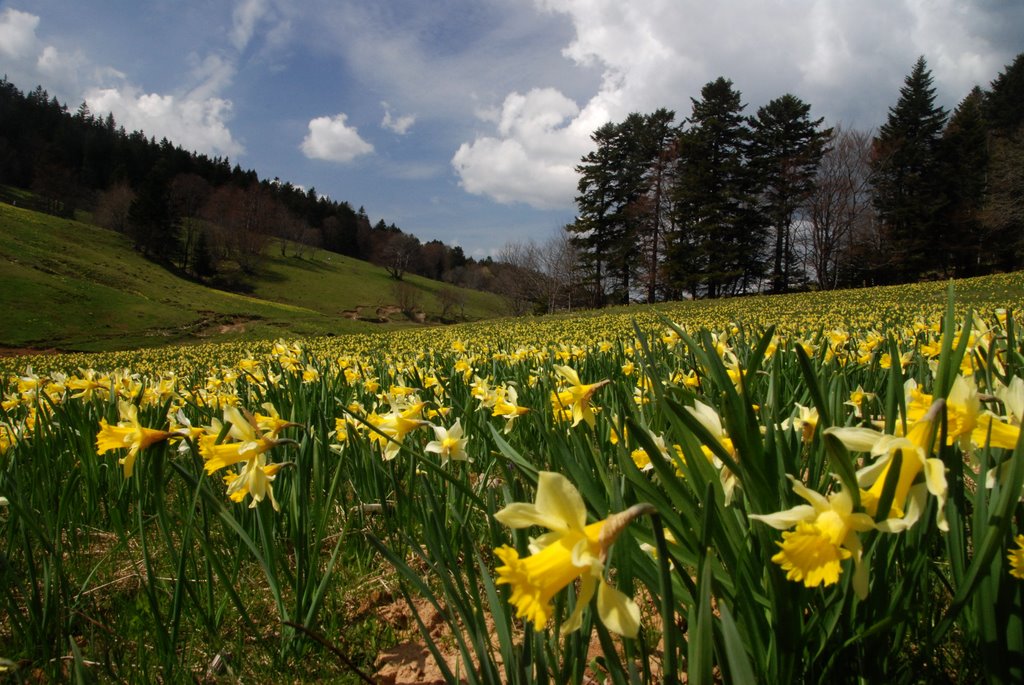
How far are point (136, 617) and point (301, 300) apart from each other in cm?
6041

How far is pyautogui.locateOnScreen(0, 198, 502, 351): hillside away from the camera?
27.1 meters

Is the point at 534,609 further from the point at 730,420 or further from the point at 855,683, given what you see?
the point at 855,683

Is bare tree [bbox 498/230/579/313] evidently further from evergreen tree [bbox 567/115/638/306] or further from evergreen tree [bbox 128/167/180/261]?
evergreen tree [bbox 128/167/180/261]

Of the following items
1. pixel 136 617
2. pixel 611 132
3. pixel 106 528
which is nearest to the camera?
pixel 136 617

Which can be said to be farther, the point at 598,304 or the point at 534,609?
the point at 598,304

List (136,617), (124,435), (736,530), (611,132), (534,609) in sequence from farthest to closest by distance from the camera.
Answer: (611,132) < (136,617) < (124,435) < (736,530) < (534,609)

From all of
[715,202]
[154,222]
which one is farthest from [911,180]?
[154,222]

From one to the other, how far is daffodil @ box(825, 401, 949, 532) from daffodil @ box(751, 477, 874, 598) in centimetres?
4

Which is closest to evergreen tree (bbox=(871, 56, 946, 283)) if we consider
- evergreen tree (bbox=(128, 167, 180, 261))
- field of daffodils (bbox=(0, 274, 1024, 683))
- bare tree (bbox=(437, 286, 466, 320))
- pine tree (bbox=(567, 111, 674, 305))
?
pine tree (bbox=(567, 111, 674, 305))

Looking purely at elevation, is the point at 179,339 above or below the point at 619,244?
below

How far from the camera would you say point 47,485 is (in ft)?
6.64

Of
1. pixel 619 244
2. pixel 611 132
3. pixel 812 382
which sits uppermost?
pixel 611 132

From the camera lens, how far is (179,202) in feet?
215

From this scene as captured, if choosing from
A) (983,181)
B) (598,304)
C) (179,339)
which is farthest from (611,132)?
(179,339)
